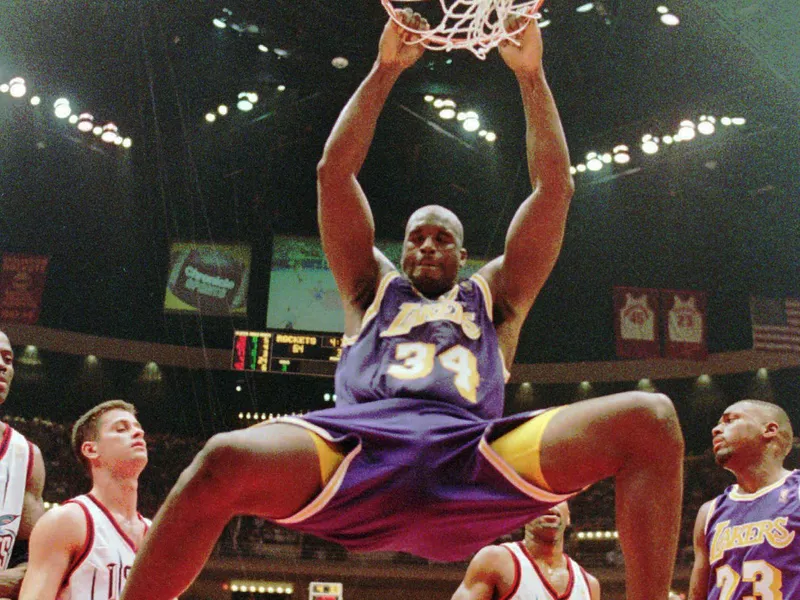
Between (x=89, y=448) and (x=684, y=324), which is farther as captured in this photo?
(x=684, y=324)

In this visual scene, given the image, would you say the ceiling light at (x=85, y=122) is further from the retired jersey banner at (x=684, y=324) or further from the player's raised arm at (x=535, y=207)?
the player's raised arm at (x=535, y=207)

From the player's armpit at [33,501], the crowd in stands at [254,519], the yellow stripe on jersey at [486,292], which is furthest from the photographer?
the crowd in stands at [254,519]

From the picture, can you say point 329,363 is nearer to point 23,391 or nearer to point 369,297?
point 23,391

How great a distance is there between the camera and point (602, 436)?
2.39 meters

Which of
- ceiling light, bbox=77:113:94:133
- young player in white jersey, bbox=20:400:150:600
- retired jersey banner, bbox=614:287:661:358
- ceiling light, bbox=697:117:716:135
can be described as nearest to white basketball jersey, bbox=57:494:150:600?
young player in white jersey, bbox=20:400:150:600

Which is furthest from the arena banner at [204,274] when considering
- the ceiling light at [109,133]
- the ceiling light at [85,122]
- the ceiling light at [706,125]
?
Answer: the ceiling light at [706,125]

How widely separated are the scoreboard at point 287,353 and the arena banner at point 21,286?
4545 mm

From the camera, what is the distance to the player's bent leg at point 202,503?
2316 mm

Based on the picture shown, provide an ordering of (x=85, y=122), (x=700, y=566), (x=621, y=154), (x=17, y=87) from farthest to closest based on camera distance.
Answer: (x=85, y=122), (x=621, y=154), (x=17, y=87), (x=700, y=566)

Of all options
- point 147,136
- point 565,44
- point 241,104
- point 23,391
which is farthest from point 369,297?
point 23,391

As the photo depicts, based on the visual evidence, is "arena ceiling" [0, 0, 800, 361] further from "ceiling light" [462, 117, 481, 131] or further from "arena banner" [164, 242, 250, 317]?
"arena banner" [164, 242, 250, 317]

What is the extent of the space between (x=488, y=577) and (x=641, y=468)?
106 inches

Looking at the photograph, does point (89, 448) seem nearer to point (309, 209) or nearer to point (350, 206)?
point (350, 206)

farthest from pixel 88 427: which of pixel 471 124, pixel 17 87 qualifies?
pixel 471 124
